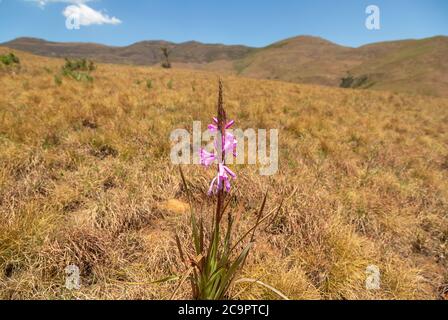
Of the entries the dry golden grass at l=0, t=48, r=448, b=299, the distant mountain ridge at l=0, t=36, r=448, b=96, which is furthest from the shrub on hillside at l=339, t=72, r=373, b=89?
the dry golden grass at l=0, t=48, r=448, b=299

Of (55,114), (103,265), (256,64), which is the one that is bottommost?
(103,265)

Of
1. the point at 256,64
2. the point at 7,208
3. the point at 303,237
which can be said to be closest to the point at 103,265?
the point at 7,208

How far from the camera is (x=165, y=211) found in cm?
367

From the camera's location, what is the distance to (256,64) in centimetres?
18700

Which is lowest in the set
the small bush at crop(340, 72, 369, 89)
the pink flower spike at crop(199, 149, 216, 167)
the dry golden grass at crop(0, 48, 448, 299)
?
the dry golden grass at crop(0, 48, 448, 299)

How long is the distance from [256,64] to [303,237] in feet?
642

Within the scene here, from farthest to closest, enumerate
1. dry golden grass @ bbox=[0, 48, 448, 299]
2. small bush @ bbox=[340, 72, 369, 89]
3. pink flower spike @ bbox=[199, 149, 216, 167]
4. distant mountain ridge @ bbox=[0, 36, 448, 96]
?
1. small bush @ bbox=[340, 72, 369, 89]
2. distant mountain ridge @ bbox=[0, 36, 448, 96]
3. dry golden grass @ bbox=[0, 48, 448, 299]
4. pink flower spike @ bbox=[199, 149, 216, 167]

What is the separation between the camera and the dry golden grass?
2.71 metres

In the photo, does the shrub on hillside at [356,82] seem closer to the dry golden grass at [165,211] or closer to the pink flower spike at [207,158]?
the dry golden grass at [165,211]

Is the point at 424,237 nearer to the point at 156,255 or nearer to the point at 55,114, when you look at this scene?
the point at 156,255

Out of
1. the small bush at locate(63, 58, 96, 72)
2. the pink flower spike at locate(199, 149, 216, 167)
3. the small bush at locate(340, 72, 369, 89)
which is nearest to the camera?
the pink flower spike at locate(199, 149, 216, 167)

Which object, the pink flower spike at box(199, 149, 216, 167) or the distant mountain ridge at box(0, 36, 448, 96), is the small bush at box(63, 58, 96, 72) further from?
the distant mountain ridge at box(0, 36, 448, 96)

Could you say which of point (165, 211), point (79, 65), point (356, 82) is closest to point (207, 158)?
point (165, 211)
